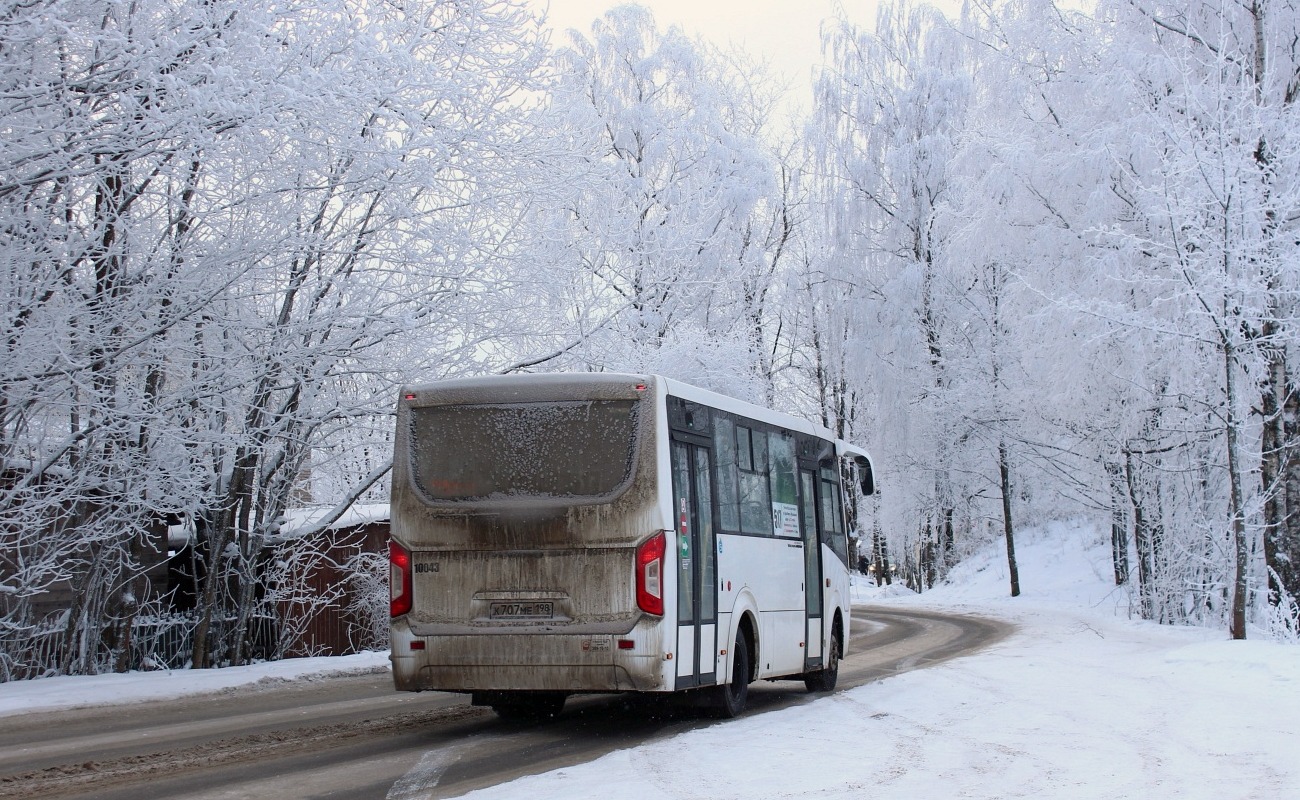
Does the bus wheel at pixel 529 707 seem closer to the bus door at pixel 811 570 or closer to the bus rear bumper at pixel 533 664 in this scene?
the bus rear bumper at pixel 533 664

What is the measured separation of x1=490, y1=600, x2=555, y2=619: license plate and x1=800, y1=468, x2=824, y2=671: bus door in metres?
4.74

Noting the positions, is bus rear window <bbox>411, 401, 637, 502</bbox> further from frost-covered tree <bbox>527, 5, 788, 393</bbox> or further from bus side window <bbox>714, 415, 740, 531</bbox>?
frost-covered tree <bbox>527, 5, 788, 393</bbox>

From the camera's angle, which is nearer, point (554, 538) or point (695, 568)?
point (554, 538)

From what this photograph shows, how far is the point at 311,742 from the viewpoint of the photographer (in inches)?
407

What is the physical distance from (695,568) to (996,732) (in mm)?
2741

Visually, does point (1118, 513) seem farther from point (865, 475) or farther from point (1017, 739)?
point (1017, 739)

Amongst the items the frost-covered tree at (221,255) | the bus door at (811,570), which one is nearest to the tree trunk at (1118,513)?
the bus door at (811,570)

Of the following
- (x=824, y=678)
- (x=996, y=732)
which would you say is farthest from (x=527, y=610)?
(x=824, y=678)

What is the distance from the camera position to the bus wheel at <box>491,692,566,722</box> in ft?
39.7

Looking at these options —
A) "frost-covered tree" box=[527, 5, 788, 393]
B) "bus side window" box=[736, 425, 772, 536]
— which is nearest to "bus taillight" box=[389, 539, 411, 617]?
"bus side window" box=[736, 425, 772, 536]

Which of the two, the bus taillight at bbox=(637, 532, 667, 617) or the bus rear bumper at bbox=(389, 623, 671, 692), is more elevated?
the bus taillight at bbox=(637, 532, 667, 617)

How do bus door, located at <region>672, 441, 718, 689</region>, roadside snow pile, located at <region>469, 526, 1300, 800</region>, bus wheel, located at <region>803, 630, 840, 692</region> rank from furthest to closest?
bus wheel, located at <region>803, 630, 840, 692</region>, bus door, located at <region>672, 441, 718, 689</region>, roadside snow pile, located at <region>469, 526, 1300, 800</region>

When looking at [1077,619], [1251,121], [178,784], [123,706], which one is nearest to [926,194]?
[1077,619]

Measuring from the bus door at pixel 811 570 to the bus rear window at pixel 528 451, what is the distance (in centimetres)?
442
